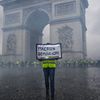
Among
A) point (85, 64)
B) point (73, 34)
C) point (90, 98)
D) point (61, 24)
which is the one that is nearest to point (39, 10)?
point (61, 24)

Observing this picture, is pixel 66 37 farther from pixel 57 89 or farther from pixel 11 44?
pixel 57 89

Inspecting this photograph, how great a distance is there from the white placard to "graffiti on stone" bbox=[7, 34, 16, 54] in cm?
3418

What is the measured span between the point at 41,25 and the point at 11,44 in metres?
7.95

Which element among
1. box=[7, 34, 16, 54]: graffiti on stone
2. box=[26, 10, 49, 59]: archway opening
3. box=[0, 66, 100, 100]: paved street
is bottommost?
box=[0, 66, 100, 100]: paved street

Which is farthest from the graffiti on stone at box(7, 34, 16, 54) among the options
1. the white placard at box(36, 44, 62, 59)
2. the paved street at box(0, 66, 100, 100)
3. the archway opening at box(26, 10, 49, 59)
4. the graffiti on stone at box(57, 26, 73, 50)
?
the white placard at box(36, 44, 62, 59)

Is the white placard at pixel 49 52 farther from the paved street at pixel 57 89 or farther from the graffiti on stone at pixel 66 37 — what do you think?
the graffiti on stone at pixel 66 37

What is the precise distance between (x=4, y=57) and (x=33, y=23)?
30.0 feet

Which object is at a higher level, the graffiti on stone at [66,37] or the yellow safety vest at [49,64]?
the graffiti on stone at [66,37]

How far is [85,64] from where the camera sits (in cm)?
2795

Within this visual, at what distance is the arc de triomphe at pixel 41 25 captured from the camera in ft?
108

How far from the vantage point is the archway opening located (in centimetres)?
3984

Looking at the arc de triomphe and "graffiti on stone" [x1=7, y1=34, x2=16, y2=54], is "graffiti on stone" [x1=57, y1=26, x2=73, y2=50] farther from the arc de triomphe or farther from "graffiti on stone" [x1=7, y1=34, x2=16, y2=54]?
"graffiti on stone" [x1=7, y1=34, x2=16, y2=54]

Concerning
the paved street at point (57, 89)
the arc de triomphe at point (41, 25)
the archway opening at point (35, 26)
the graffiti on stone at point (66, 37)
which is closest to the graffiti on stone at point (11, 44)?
the arc de triomphe at point (41, 25)

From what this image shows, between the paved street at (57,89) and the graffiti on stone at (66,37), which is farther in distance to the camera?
the graffiti on stone at (66,37)
